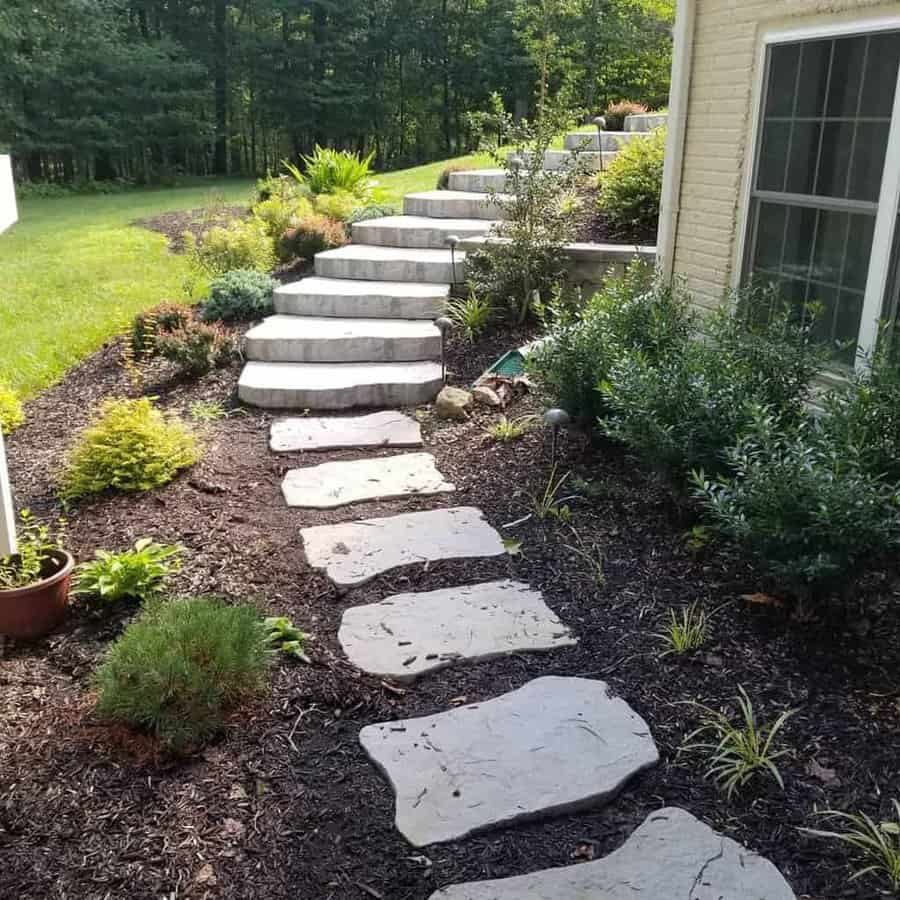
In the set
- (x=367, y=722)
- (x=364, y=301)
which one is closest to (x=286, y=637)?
(x=367, y=722)

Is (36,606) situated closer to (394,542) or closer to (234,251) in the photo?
(394,542)

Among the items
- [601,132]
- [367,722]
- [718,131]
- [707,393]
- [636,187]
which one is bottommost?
[367,722]

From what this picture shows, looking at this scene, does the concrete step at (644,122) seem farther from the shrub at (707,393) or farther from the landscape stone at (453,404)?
the shrub at (707,393)

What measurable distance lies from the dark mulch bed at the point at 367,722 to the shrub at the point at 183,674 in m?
0.06

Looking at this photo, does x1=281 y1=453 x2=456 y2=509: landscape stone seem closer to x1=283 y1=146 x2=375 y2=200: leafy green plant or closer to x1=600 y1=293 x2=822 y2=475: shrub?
x1=600 y1=293 x2=822 y2=475: shrub

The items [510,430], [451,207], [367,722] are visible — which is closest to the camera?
[367,722]

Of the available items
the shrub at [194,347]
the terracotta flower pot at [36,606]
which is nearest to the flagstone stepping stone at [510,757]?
the terracotta flower pot at [36,606]

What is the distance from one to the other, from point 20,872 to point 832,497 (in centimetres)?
229

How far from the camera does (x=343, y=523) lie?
3707 mm

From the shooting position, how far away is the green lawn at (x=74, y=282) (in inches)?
254

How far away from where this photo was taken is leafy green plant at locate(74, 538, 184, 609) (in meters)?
3.00

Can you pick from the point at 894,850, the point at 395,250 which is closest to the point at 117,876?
the point at 894,850

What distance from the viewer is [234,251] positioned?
24.3ft

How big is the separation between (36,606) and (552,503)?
2081 millimetres
